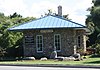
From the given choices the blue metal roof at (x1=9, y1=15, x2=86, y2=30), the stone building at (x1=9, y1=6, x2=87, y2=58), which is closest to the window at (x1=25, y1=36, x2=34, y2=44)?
the stone building at (x1=9, y1=6, x2=87, y2=58)

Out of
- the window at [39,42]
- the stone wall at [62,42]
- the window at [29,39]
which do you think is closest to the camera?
the stone wall at [62,42]

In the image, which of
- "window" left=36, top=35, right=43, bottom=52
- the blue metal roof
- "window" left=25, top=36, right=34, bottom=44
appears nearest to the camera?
the blue metal roof

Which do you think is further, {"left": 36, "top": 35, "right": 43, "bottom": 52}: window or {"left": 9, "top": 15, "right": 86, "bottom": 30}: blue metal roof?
{"left": 36, "top": 35, "right": 43, "bottom": 52}: window

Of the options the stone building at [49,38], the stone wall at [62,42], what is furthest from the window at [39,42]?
the stone wall at [62,42]

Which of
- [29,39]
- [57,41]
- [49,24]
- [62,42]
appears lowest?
[62,42]

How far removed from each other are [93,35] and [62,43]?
17291 millimetres

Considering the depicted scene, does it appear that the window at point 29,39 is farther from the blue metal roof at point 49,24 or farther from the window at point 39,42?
the blue metal roof at point 49,24

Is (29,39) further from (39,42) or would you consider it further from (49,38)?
(49,38)

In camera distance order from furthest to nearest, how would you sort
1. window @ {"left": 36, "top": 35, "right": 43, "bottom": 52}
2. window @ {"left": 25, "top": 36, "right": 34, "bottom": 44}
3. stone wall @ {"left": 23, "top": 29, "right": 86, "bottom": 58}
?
window @ {"left": 25, "top": 36, "right": 34, "bottom": 44}
window @ {"left": 36, "top": 35, "right": 43, "bottom": 52}
stone wall @ {"left": 23, "top": 29, "right": 86, "bottom": 58}

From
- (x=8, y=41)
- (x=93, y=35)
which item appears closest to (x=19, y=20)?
(x=93, y=35)

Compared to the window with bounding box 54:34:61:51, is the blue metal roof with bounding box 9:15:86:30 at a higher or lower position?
higher

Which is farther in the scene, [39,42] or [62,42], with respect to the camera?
[39,42]

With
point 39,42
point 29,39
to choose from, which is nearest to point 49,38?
point 39,42

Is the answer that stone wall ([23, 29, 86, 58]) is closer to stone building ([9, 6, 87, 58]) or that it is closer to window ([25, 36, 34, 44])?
stone building ([9, 6, 87, 58])
